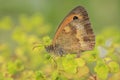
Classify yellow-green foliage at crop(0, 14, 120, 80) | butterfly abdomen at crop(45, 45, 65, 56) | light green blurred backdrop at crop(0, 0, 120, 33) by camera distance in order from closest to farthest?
yellow-green foliage at crop(0, 14, 120, 80) → butterfly abdomen at crop(45, 45, 65, 56) → light green blurred backdrop at crop(0, 0, 120, 33)

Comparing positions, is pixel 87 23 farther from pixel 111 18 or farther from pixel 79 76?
pixel 111 18

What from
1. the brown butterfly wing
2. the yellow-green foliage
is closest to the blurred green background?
the yellow-green foliage

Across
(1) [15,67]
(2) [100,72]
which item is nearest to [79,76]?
(2) [100,72]

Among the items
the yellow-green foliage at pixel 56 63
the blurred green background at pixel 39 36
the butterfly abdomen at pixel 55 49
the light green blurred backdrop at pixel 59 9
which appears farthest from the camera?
the light green blurred backdrop at pixel 59 9

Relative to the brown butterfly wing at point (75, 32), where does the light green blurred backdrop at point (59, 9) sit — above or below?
above

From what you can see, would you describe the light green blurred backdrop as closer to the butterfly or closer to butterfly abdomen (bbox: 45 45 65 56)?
the butterfly

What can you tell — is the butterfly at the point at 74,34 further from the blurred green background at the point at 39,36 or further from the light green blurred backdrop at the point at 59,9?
the light green blurred backdrop at the point at 59,9

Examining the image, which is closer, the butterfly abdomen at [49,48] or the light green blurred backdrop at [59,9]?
the butterfly abdomen at [49,48]

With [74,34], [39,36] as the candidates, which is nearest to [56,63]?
[74,34]

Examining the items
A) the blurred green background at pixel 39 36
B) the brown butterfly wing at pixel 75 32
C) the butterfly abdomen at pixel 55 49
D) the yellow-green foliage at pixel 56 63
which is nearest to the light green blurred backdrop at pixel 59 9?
the blurred green background at pixel 39 36
